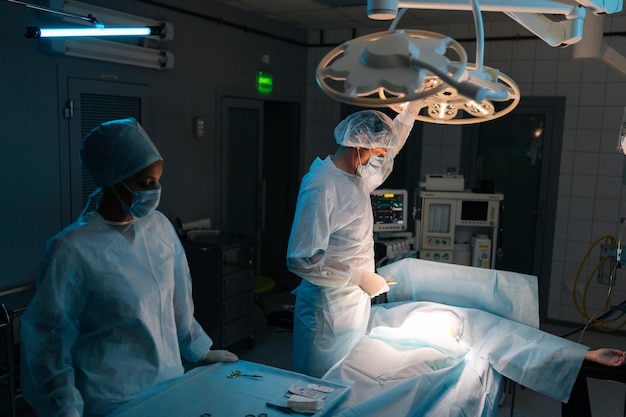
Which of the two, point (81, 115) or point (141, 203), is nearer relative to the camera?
point (141, 203)

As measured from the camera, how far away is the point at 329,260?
2.70 m

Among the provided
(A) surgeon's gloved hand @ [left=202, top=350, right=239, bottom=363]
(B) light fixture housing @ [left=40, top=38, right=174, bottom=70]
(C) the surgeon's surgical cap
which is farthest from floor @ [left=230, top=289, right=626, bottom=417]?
(B) light fixture housing @ [left=40, top=38, right=174, bottom=70]

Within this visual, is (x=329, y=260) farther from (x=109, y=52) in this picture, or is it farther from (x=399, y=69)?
(x=109, y=52)

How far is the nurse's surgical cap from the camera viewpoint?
1842 mm

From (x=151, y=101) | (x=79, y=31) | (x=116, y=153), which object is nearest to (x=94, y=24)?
(x=79, y=31)

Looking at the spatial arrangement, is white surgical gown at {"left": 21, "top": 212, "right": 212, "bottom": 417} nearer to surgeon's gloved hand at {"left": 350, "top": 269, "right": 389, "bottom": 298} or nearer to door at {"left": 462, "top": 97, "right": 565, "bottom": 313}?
surgeon's gloved hand at {"left": 350, "top": 269, "right": 389, "bottom": 298}

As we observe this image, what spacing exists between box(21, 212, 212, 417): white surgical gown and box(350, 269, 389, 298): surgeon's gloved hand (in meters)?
1.00

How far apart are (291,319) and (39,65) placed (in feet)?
6.68

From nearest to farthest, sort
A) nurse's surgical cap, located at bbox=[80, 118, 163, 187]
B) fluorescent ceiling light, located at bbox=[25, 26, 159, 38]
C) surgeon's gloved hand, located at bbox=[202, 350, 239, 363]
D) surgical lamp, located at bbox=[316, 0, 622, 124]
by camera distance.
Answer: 1. surgical lamp, located at bbox=[316, 0, 622, 124]
2. nurse's surgical cap, located at bbox=[80, 118, 163, 187]
3. surgeon's gloved hand, located at bbox=[202, 350, 239, 363]
4. fluorescent ceiling light, located at bbox=[25, 26, 159, 38]

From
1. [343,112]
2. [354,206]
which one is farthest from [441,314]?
[343,112]

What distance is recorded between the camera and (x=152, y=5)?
13.1ft

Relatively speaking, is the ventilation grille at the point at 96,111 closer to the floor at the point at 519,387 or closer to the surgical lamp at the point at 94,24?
the surgical lamp at the point at 94,24

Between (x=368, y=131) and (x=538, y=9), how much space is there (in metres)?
1.14

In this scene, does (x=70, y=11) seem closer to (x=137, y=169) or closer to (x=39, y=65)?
(x=39, y=65)
